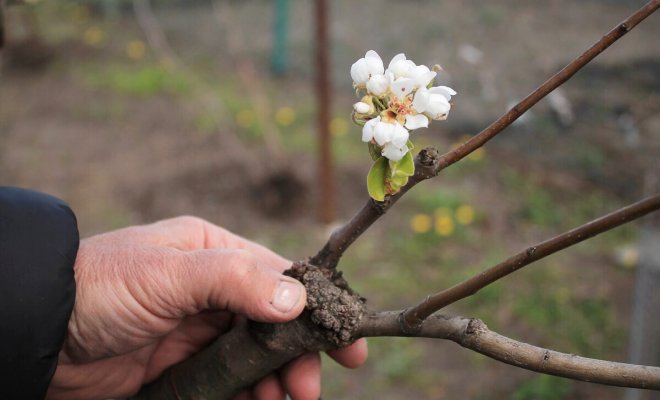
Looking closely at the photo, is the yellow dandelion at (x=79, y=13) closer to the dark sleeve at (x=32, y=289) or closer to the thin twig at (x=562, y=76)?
the dark sleeve at (x=32, y=289)

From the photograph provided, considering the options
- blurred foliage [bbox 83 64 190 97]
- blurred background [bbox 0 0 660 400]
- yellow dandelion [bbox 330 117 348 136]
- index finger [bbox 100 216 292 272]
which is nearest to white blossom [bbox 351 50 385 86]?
index finger [bbox 100 216 292 272]

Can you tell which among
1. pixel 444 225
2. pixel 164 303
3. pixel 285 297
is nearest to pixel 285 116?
pixel 444 225

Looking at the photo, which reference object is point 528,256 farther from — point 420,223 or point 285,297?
point 420,223

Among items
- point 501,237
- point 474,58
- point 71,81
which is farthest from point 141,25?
point 501,237

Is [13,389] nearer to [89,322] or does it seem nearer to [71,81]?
[89,322]

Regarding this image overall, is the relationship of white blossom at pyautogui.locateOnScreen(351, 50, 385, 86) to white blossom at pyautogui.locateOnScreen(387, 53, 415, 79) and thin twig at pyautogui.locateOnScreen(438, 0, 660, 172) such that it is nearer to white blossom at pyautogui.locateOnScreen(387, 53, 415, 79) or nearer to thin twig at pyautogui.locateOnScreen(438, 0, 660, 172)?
white blossom at pyautogui.locateOnScreen(387, 53, 415, 79)
